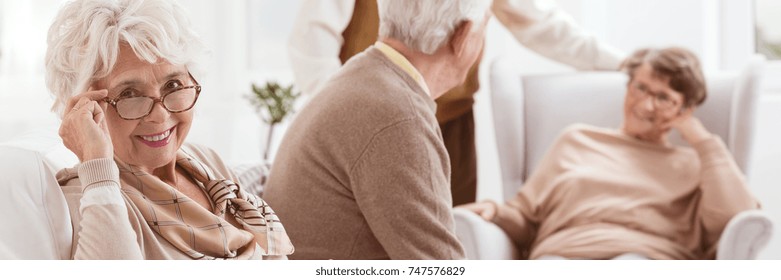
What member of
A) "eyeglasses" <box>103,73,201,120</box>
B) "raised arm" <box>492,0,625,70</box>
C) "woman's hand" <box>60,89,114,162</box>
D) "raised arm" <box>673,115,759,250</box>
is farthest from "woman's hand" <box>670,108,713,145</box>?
"woman's hand" <box>60,89,114,162</box>

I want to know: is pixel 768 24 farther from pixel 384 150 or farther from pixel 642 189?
pixel 384 150

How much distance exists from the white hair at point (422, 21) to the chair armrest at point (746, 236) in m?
0.92

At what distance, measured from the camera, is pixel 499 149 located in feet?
6.73

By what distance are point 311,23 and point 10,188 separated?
26.2 inches

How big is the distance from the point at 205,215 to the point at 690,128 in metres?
1.30

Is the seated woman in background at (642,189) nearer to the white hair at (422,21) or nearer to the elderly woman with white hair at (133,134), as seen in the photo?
the white hair at (422,21)

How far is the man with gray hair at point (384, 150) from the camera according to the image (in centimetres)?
111

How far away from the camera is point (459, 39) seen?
1.20 m

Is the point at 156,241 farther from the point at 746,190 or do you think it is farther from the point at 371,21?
the point at 746,190

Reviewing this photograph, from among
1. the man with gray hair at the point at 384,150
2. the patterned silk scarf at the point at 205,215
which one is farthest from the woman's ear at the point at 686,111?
the patterned silk scarf at the point at 205,215

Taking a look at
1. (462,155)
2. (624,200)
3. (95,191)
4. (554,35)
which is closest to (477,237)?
(462,155)

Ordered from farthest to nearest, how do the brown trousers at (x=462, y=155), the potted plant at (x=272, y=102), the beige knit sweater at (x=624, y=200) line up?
1. the beige knit sweater at (x=624, y=200)
2. the potted plant at (x=272, y=102)
3. the brown trousers at (x=462, y=155)

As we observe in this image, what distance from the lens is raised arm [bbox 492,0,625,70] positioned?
1.84m

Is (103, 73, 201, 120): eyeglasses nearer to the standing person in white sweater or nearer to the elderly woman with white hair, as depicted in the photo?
the elderly woman with white hair
